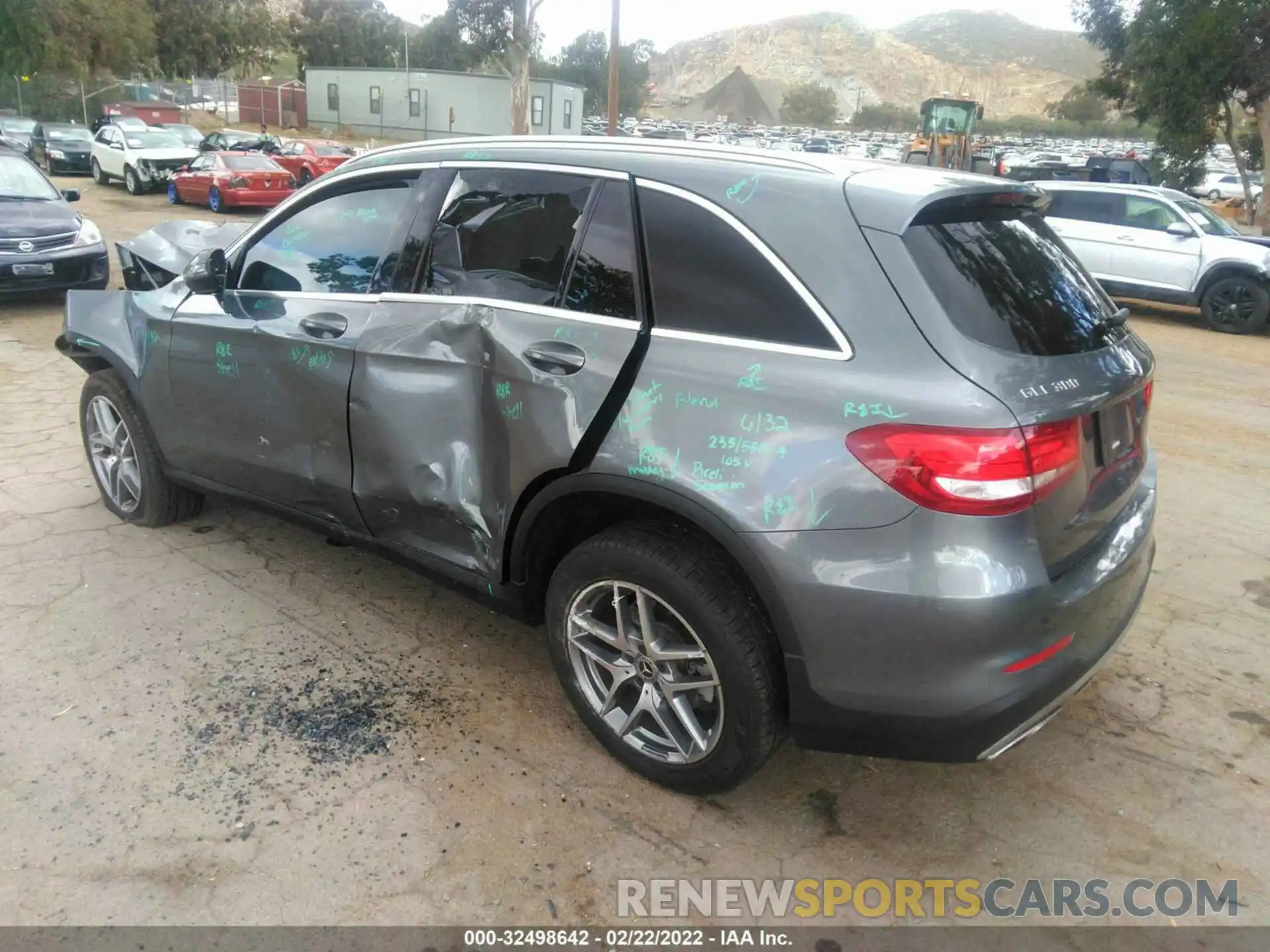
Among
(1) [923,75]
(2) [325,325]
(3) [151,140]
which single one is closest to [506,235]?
(2) [325,325]

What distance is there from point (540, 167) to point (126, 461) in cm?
283

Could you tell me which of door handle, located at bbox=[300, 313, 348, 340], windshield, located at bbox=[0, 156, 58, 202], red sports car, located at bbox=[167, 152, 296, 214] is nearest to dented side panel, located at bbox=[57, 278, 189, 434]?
door handle, located at bbox=[300, 313, 348, 340]

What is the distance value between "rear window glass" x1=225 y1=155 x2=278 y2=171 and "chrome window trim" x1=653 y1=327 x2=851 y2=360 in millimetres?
19977

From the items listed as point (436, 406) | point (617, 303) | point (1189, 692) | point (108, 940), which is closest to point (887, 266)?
point (617, 303)

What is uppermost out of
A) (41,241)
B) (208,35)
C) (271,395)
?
(208,35)

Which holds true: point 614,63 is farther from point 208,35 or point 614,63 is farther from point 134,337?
point 208,35

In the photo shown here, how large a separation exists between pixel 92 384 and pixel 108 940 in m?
3.06

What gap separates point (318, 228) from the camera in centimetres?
363

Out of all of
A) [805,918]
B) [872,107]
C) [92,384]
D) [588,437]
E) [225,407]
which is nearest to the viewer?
[805,918]

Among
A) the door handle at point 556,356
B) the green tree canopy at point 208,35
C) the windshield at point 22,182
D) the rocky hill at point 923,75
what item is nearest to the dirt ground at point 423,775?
the door handle at point 556,356

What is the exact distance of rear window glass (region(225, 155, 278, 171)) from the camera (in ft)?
65.1

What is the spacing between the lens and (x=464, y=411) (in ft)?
9.94

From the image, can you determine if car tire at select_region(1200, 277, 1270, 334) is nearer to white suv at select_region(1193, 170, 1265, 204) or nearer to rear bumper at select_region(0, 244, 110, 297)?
rear bumper at select_region(0, 244, 110, 297)

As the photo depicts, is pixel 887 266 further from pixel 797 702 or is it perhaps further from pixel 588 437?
pixel 797 702
